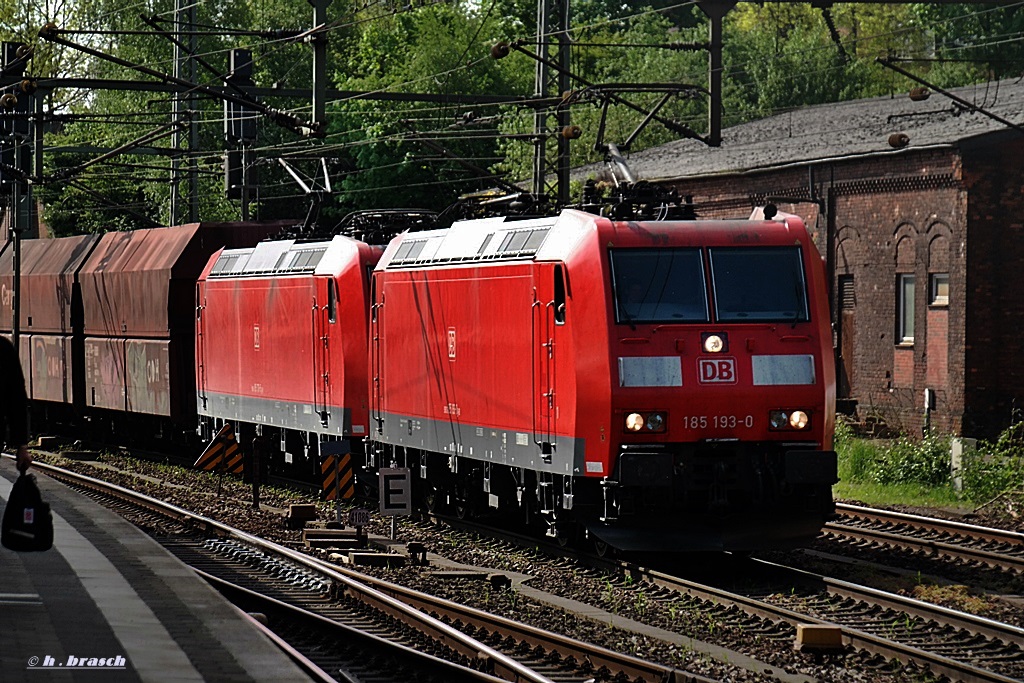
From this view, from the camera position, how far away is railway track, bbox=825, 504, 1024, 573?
640 inches

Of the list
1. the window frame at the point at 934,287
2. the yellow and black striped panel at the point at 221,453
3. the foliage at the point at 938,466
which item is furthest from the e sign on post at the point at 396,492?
the window frame at the point at 934,287

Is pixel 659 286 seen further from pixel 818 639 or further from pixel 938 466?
pixel 938 466

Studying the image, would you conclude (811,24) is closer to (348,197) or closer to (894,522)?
(348,197)

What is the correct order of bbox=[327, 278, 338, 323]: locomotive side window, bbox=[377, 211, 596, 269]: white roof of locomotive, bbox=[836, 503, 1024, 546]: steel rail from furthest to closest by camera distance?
bbox=[327, 278, 338, 323]: locomotive side window < bbox=[836, 503, 1024, 546]: steel rail < bbox=[377, 211, 596, 269]: white roof of locomotive

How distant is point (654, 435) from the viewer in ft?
49.0

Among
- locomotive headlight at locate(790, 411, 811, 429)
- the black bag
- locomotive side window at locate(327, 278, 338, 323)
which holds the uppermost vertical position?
locomotive side window at locate(327, 278, 338, 323)

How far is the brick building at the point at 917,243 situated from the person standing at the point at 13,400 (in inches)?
858

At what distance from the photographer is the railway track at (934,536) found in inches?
640

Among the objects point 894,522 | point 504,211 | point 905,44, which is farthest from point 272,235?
point 905,44

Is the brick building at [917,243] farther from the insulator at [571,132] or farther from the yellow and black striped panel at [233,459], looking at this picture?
the yellow and black striped panel at [233,459]

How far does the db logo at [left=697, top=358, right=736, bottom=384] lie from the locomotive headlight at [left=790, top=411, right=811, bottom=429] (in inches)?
25.1

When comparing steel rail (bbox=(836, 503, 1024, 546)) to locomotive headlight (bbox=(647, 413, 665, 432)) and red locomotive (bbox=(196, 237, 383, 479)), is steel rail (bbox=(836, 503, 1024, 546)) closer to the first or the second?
locomotive headlight (bbox=(647, 413, 665, 432))

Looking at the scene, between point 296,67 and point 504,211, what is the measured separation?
57.9 meters

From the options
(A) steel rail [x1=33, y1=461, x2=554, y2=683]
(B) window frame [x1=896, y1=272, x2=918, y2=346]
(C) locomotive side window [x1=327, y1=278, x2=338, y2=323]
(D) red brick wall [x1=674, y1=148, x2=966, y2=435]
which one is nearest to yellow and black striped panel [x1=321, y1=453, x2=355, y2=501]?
(A) steel rail [x1=33, y1=461, x2=554, y2=683]
